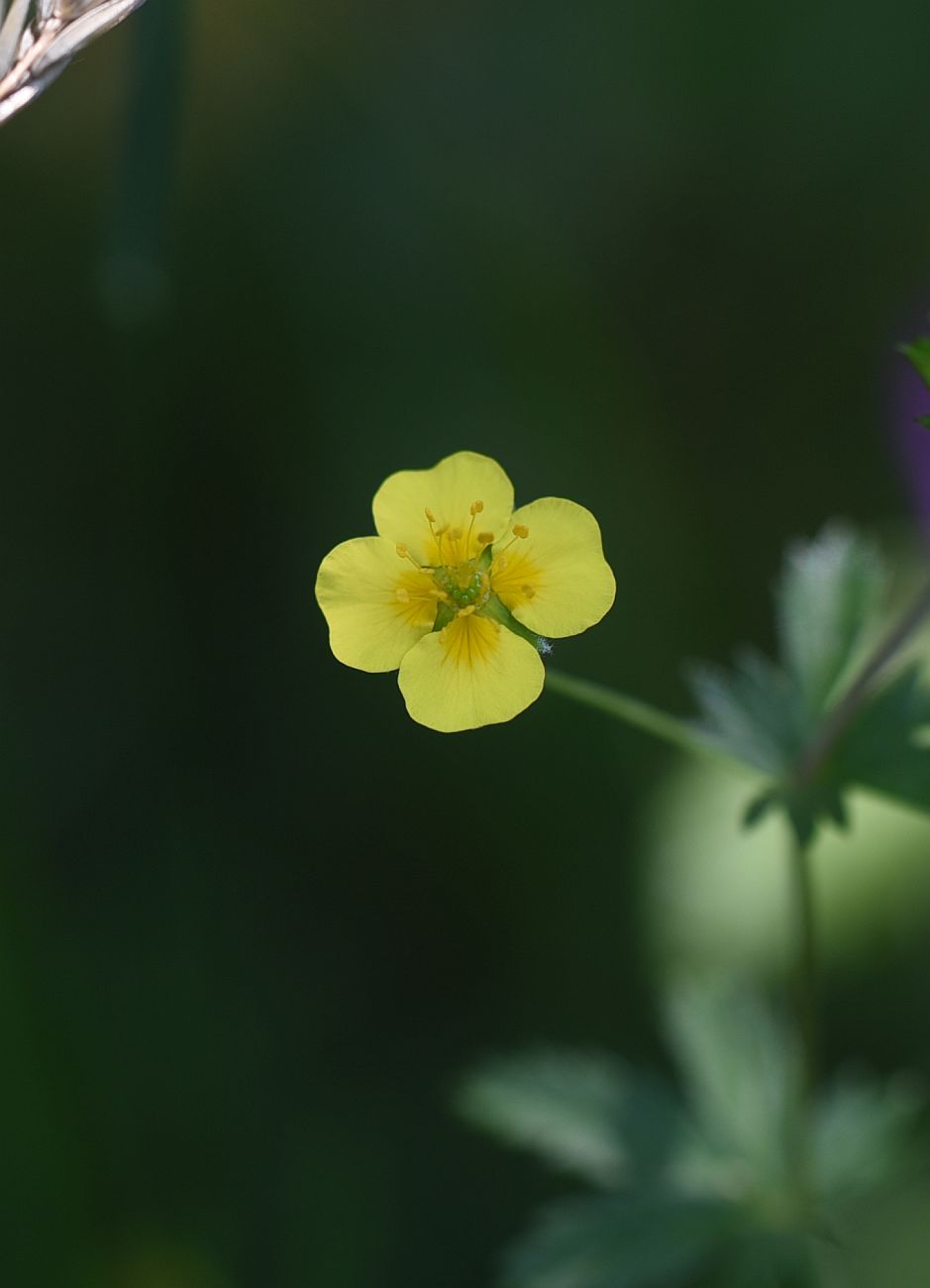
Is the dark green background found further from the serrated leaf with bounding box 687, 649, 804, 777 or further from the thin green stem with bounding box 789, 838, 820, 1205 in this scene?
the serrated leaf with bounding box 687, 649, 804, 777

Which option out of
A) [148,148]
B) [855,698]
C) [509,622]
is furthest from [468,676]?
[148,148]

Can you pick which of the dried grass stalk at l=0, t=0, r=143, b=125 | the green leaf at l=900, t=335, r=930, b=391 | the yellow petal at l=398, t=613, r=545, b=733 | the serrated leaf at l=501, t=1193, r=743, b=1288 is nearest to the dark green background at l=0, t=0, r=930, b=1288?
the serrated leaf at l=501, t=1193, r=743, b=1288

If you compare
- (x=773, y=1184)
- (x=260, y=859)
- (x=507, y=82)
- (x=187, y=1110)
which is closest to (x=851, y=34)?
(x=507, y=82)

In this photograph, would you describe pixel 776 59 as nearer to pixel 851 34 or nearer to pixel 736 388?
pixel 851 34

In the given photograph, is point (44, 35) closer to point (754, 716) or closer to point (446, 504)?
point (446, 504)

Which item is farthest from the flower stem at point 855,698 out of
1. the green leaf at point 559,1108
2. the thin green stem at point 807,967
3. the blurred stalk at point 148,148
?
the blurred stalk at point 148,148

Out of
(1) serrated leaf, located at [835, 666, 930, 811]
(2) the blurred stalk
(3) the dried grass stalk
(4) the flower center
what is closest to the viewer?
(3) the dried grass stalk
